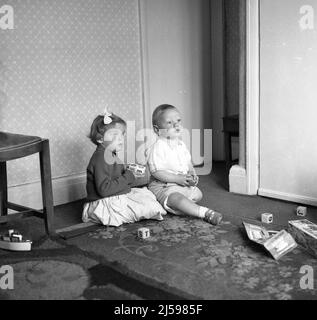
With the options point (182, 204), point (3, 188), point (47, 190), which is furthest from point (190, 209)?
point (3, 188)

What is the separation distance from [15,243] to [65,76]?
1294 mm

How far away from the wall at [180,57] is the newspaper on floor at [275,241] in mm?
1630

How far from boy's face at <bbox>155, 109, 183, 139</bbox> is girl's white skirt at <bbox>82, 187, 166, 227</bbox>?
0.43m

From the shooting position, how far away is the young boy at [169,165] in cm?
284

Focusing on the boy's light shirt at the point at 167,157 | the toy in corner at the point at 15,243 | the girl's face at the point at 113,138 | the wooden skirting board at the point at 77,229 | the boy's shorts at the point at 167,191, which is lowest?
the wooden skirting board at the point at 77,229

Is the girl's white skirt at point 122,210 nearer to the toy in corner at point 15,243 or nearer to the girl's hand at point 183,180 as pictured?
the girl's hand at point 183,180

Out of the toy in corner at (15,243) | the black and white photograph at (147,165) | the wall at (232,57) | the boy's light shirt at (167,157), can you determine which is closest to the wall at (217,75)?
the wall at (232,57)

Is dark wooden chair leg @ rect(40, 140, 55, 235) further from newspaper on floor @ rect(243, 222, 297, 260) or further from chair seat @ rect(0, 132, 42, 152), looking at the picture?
newspaper on floor @ rect(243, 222, 297, 260)

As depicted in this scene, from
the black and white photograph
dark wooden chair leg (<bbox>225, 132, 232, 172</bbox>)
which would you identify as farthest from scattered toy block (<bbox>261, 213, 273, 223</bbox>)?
dark wooden chair leg (<bbox>225, 132, 232, 172</bbox>)

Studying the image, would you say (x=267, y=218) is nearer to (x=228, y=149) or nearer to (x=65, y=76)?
(x=228, y=149)

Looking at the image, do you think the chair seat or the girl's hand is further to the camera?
the girl's hand

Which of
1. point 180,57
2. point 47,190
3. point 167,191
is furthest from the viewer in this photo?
point 180,57

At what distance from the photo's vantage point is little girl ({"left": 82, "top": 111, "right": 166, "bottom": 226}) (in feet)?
8.80

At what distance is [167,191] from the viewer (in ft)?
9.37
